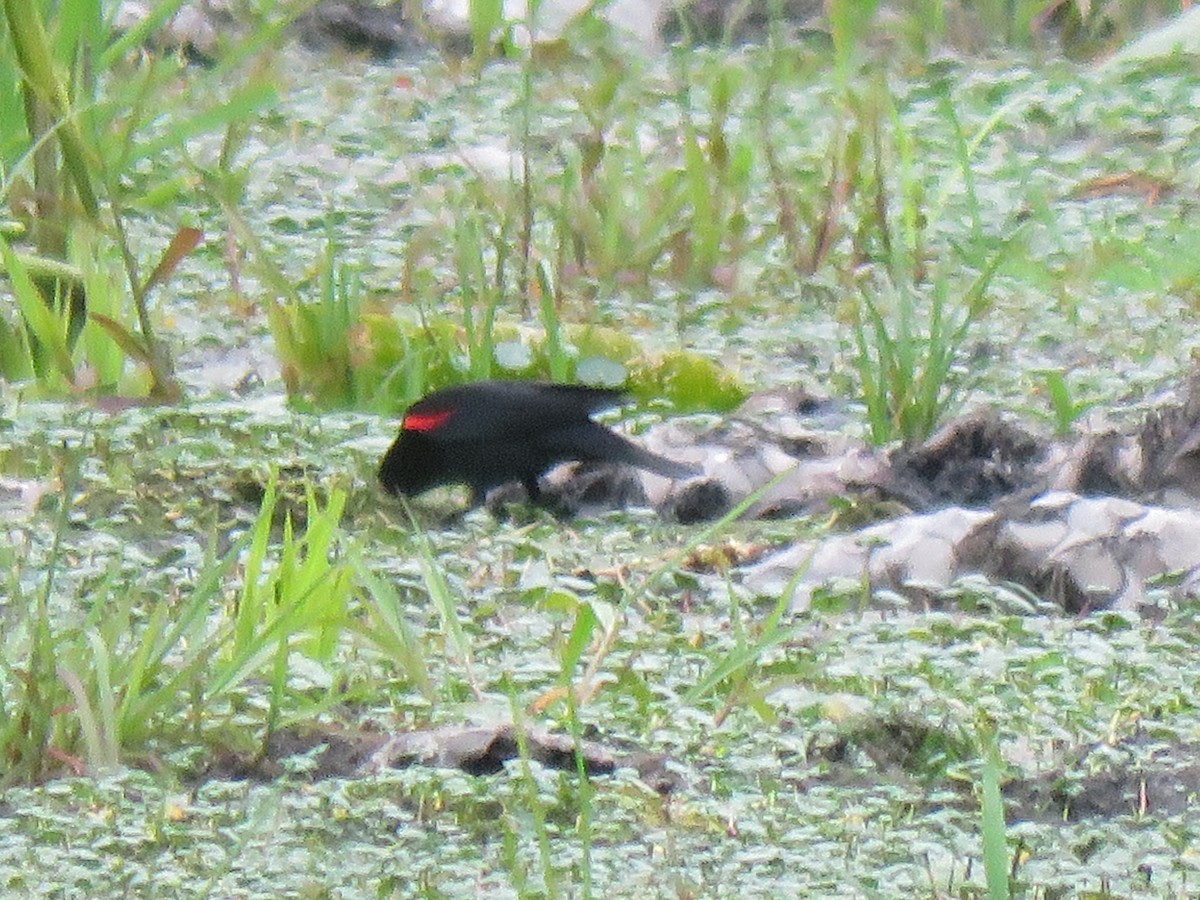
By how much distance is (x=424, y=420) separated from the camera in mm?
2752

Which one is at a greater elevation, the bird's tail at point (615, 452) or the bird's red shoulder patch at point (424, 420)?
the bird's red shoulder patch at point (424, 420)

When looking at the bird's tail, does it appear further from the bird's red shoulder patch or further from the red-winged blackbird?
the bird's red shoulder patch

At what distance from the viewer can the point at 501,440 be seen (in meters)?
2.76

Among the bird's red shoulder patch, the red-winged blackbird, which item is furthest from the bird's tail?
the bird's red shoulder patch

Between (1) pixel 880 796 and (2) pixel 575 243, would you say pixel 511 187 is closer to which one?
(2) pixel 575 243

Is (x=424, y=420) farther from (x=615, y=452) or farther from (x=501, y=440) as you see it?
(x=615, y=452)

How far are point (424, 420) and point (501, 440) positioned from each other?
0.09 metres

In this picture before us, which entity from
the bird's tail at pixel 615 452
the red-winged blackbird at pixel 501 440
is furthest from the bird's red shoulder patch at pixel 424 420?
the bird's tail at pixel 615 452

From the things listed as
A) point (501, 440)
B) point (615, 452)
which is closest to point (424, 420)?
point (501, 440)

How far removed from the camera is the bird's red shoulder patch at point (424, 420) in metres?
2.73

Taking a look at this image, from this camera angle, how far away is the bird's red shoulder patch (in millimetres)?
2732

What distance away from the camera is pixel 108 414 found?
9.87 ft

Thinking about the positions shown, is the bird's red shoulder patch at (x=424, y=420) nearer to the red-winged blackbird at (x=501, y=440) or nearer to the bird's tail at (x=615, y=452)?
the red-winged blackbird at (x=501, y=440)

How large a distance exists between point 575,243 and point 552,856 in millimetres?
2066
